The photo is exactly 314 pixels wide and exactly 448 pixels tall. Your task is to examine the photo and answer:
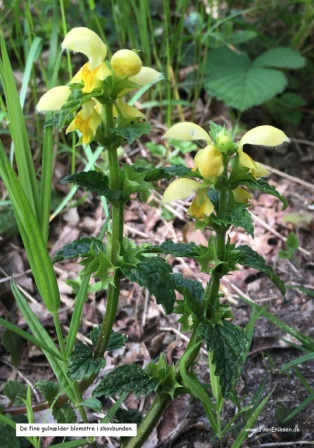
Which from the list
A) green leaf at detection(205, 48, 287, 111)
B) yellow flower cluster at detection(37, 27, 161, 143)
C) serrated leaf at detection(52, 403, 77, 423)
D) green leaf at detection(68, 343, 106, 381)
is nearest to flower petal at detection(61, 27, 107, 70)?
yellow flower cluster at detection(37, 27, 161, 143)

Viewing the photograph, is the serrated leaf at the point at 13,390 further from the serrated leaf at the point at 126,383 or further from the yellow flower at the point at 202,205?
the yellow flower at the point at 202,205

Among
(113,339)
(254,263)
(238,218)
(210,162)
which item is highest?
(210,162)

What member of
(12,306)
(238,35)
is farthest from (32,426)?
(238,35)

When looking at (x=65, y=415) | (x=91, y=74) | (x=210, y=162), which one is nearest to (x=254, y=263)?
(x=210, y=162)

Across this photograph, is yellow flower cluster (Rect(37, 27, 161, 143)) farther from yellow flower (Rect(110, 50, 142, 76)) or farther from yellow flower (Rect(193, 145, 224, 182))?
yellow flower (Rect(193, 145, 224, 182))

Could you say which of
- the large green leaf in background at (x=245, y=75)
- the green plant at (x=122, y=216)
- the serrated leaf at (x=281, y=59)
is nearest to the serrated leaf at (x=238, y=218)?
the green plant at (x=122, y=216)

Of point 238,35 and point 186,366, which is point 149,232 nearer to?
point 186,366

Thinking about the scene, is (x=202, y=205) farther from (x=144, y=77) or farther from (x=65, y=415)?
(x=65, y=415)
